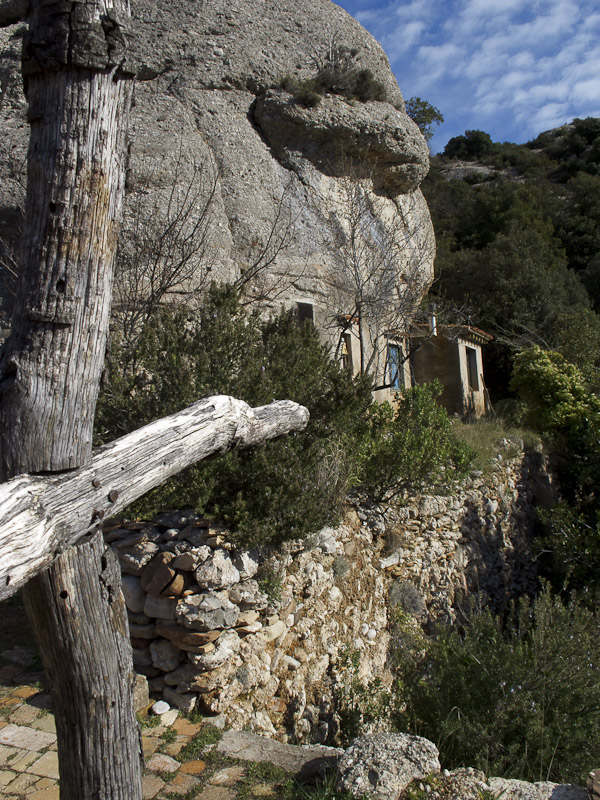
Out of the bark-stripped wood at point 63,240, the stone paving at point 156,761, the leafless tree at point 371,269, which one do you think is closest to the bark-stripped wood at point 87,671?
the bark-stripped wood at point 63,240

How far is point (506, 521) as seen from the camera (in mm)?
10273

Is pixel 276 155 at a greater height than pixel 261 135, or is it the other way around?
pixel 261 135

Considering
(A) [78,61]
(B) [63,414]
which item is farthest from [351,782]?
(A) [78,61]

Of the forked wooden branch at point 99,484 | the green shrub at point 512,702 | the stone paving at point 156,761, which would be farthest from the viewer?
the green shrub at point 512,702

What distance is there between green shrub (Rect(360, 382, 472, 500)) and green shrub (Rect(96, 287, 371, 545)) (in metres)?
0.41

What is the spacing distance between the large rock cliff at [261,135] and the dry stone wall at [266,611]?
5.70 m

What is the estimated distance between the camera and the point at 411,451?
7586 mm

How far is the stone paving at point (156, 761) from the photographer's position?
357 centimetres

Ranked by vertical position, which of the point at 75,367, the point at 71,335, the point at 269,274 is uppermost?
the point at 269,274

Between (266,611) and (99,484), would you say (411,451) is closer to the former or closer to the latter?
(266,611)

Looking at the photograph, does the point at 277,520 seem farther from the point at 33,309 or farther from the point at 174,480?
the point at 33,309

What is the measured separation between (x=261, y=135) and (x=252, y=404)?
9676 millimetres

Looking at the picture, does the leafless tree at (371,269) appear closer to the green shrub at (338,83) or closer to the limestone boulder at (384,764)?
the green shrub at (338,83)

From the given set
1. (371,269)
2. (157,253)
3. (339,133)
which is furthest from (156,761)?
(339,133)
